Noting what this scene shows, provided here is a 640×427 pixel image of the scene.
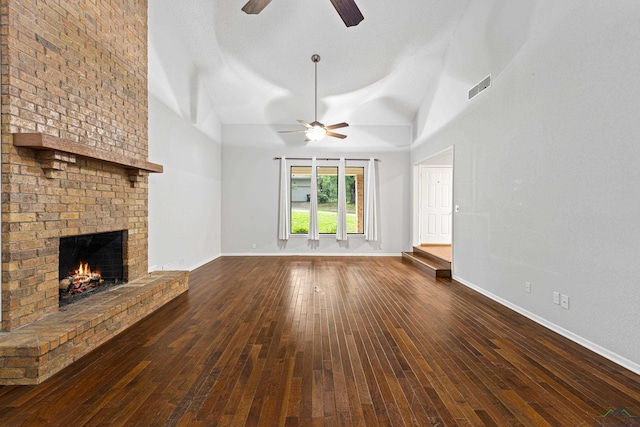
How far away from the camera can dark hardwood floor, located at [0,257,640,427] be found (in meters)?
1.85

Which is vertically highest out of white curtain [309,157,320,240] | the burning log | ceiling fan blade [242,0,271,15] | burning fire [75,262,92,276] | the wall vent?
ceiling fan blade [242,0,271,15]

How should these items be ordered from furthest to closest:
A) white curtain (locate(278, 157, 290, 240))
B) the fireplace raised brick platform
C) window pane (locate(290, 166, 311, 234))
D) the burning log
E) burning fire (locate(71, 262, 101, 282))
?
window pane (locate(290, 166, 311, 234)) < white curtain (locate(278, 157, 290, 240)) < burning fire (locate(71, 262, 101, 282)) < the burning log < the fireplace raised brick platform

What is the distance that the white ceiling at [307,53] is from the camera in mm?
4871

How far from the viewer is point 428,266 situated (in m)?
5.93

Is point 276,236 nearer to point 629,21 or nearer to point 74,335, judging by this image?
point 74,335

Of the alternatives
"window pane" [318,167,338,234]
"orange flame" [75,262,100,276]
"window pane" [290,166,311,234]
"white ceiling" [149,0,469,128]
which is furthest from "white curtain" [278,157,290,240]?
"orange flame" [75,262,100,276]

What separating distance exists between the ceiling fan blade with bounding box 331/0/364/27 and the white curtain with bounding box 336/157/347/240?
485 cm

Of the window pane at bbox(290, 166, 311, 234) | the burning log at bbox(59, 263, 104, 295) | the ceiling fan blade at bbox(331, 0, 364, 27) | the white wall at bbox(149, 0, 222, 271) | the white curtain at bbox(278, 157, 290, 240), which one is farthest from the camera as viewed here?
the window pane at bbox(290, 166, 311, 234)

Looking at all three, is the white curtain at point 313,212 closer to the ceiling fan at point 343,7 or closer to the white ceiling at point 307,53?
the white ceiling at point 307,53

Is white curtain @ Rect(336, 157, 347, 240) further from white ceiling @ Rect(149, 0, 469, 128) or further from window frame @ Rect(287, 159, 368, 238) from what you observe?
white ceiling @ Rect(149, 0, 469, 128)

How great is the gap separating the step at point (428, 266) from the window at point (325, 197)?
1.53 m

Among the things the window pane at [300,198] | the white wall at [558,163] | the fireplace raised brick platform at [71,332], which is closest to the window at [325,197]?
the window pane at [300,198]

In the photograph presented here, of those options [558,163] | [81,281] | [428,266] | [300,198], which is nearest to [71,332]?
[81,281]

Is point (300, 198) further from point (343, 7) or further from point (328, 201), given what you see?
point (343, 7)
